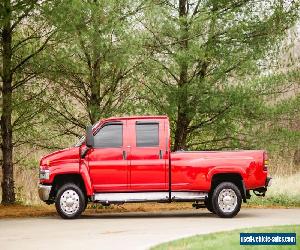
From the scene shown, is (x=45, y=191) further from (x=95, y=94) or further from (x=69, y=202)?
(x=95, y=94)

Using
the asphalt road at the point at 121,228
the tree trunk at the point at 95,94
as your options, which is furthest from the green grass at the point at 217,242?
the tree trunk at the point at 95,94

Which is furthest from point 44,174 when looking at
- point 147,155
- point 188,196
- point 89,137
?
point 188,196

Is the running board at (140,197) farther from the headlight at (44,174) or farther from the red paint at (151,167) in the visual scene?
the headlight at (44,174)

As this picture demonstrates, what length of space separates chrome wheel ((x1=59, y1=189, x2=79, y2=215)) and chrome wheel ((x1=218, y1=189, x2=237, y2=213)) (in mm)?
3302

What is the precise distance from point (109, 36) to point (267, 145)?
5544mm

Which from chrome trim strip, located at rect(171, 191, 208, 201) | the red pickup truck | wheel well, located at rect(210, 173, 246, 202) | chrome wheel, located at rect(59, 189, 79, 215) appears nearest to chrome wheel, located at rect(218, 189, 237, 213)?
the red pickup truck

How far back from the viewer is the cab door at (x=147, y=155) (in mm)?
15359

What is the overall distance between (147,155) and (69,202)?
2.08m

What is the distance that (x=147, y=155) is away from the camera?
15.5 metres

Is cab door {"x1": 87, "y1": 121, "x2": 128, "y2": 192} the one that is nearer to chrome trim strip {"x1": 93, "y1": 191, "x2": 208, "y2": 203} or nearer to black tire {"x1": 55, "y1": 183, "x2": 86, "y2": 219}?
chrome trim strip {"x1": 93, "y1": 191, "x2": 208, "y2": 203}

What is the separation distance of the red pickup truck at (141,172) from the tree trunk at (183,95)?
8.95ft

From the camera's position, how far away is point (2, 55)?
1780 centimetres

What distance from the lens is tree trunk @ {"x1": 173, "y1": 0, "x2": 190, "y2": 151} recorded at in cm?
1803

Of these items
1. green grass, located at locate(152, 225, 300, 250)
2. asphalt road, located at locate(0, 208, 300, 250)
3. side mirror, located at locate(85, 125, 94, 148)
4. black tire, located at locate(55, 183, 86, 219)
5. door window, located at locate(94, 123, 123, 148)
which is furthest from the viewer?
Result: door window, located at locate(94, 123, 123, 148)
